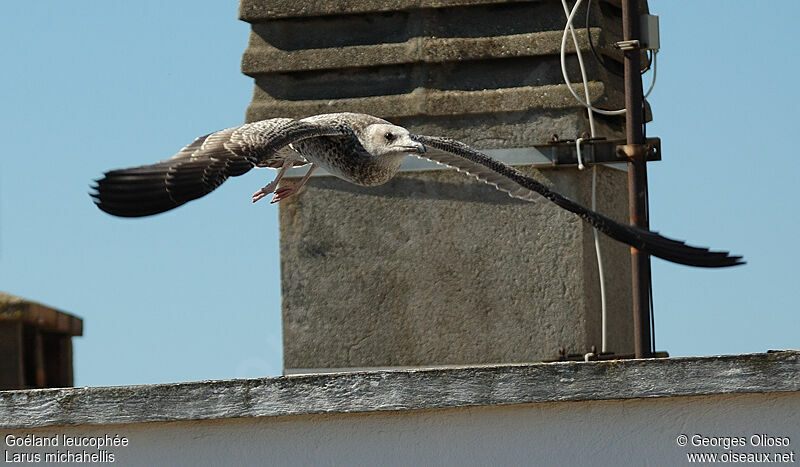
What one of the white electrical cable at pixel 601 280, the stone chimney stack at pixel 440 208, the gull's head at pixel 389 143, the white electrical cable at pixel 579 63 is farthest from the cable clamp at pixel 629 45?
the gull's head at pixel 389 143

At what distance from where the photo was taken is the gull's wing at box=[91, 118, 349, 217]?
22.4 ft

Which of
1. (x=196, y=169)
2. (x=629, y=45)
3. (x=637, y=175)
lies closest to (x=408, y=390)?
(x=196, y=169)

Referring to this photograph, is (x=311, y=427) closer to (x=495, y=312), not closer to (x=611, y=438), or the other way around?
(x=611, y=438)

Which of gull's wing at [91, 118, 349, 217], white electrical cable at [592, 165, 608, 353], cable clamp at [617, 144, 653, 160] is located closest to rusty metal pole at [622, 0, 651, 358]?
cable clamp at [617, 144, 653, 160]

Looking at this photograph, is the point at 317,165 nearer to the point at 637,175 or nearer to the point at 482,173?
the point at 482,173

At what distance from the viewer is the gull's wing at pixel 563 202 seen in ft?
26.2

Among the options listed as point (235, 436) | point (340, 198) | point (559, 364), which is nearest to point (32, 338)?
point (340, 198)

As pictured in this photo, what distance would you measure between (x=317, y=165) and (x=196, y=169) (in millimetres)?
1470

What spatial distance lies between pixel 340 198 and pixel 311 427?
4.21 m

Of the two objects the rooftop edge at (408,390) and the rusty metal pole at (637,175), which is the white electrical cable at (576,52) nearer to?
the rusty metal pole at (637,175)

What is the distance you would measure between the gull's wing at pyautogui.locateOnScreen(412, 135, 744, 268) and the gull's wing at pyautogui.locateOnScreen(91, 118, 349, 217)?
3.95ft

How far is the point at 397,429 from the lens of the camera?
614 cm

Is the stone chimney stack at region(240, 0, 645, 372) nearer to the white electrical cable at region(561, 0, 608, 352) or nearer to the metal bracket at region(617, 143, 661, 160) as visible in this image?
the white electrical cable at region(561, 0, 608, 352)

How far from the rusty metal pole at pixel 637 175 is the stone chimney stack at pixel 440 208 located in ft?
2.27
